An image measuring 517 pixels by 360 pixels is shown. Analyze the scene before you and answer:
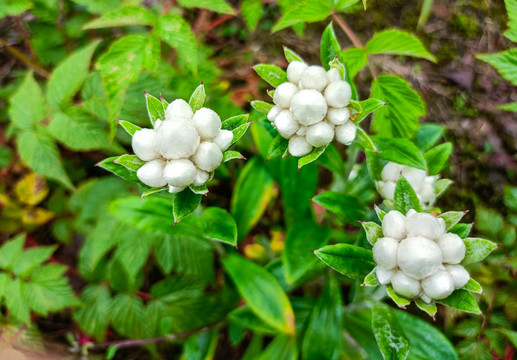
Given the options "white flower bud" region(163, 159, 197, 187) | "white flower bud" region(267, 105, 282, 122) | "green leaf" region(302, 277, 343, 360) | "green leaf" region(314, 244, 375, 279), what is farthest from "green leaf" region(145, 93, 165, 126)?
"green leaf" region(302, 277, 343, 360)

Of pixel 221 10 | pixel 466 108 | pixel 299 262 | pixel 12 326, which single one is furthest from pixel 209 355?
pixel 466 108

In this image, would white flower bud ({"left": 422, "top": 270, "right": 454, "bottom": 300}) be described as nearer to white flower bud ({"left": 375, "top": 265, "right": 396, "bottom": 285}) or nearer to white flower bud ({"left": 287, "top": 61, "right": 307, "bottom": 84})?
white flower bud ({"left": 375, "top": 265, "right": 396, "bottom": 285})

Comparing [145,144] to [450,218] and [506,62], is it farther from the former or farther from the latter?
[506,62]

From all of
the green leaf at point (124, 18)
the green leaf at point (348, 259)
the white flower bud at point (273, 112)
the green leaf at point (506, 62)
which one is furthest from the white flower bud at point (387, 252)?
the green leaf at point (124, 18)

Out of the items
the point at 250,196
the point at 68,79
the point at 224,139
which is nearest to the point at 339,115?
the point at 224,139

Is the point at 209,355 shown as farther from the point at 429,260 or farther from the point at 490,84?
the point at 490,84
